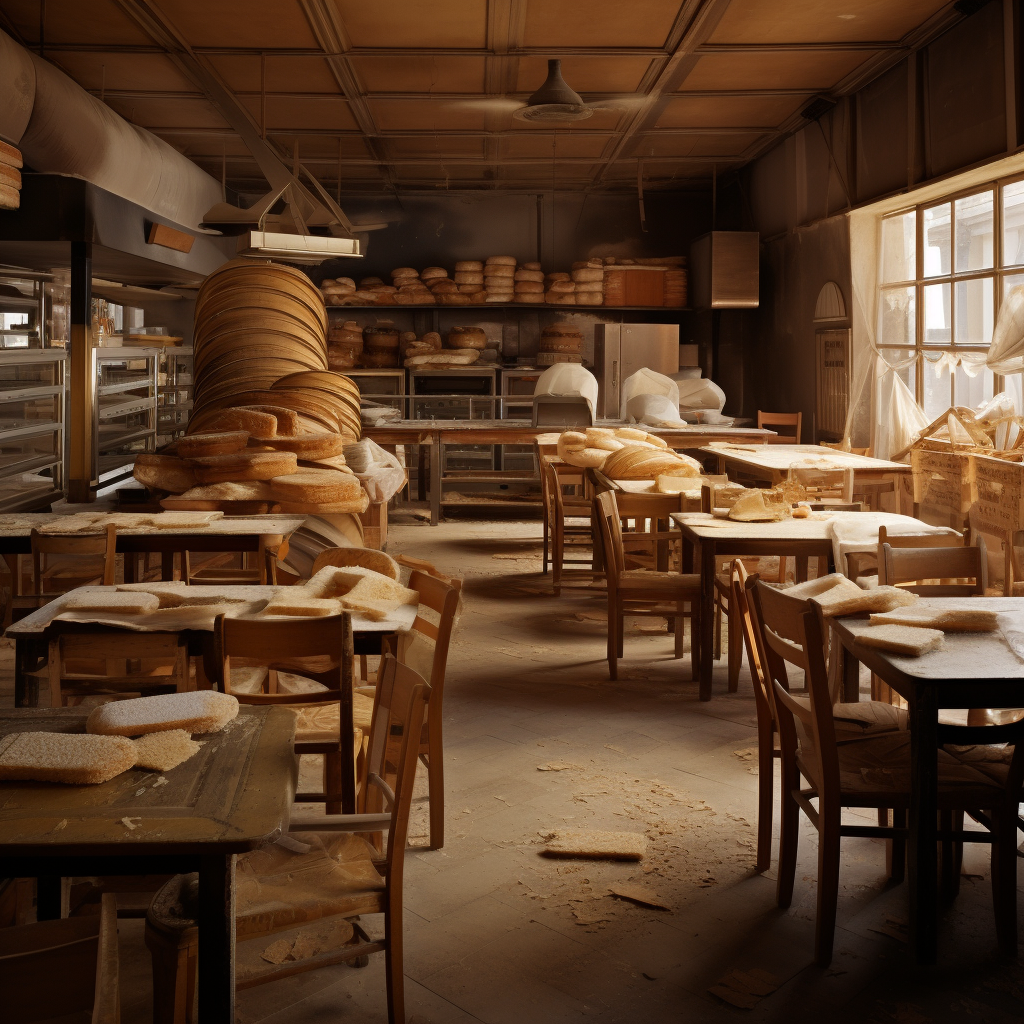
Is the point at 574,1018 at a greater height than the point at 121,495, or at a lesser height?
lesser

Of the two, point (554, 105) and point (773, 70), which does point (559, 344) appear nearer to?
point (773, 70)

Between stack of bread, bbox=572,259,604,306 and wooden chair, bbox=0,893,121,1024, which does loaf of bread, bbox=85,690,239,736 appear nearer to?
wooden chair, bbox=0,893,121,1024

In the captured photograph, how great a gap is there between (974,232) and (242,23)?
5320 mm

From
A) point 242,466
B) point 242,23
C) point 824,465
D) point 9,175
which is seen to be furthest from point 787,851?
point 242,23

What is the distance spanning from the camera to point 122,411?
832 centimetres

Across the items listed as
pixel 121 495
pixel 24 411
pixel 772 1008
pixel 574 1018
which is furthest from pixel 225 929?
pixel 24 411

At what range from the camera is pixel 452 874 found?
9.98 ft

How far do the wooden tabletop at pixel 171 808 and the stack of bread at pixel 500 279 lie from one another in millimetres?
11786

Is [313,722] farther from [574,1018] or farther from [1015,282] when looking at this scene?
[1015,282]

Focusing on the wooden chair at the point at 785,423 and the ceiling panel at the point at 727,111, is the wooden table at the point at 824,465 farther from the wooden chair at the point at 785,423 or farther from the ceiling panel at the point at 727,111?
the ceiling panel at the point at 727,111

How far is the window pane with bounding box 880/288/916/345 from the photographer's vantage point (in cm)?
882

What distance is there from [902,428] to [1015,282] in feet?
4.07

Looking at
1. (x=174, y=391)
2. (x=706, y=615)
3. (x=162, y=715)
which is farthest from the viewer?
(x=174, y=391)

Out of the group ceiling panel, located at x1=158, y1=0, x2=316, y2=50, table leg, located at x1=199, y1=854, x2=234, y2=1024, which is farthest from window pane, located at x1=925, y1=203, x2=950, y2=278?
table leg, located at x1=199, y1=854, x2=234, y2=1024
